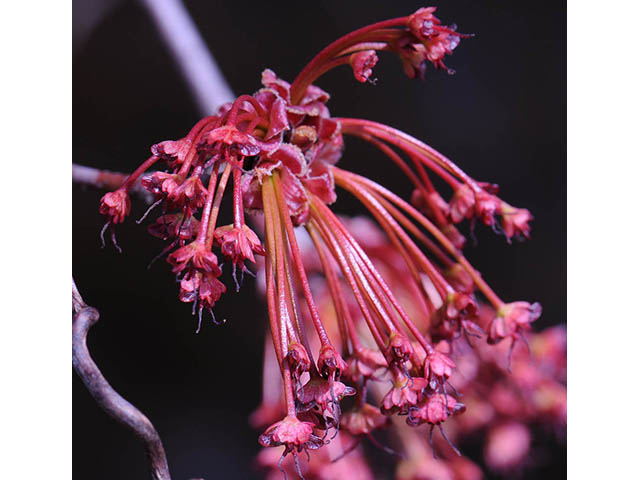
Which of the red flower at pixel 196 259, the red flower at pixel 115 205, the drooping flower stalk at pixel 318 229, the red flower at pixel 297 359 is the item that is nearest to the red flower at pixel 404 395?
the drooping flower stalk at pixel 318 229

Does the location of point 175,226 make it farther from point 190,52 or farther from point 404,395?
point 190,52

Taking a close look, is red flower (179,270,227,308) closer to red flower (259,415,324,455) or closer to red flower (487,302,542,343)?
red flower (259,415,324,455)

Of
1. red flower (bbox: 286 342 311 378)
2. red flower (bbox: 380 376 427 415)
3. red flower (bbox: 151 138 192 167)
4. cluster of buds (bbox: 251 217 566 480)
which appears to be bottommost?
cluster of buds (bbox: 251 217 566 480)

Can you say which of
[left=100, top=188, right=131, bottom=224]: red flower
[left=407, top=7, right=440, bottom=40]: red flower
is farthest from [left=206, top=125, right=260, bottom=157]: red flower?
[left=407, top=7, right=440, bottom=40]: red flower

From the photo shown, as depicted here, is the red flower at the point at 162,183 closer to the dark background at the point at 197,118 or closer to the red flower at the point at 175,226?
the red flower at the point at 175,226
